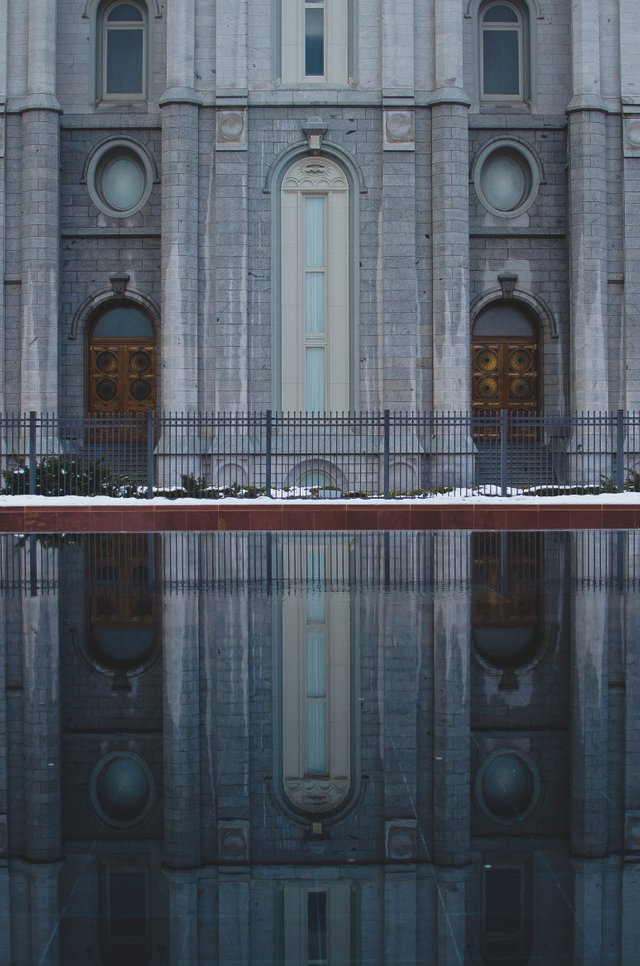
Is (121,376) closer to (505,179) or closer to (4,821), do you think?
(505,179)

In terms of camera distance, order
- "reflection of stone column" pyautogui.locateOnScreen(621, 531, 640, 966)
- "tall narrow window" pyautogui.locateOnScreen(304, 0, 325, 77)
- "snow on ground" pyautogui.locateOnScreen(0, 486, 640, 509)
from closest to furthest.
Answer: "reflection of stone column" pyautogui.locateOnScreen(621, 531, 640, 966) < "snow on ground" pyautogui.locateOnScreen(0, 486, 640, 509) < "tall narrow window" pyautogui.locateOnScreen(304, 0, 325, 77)

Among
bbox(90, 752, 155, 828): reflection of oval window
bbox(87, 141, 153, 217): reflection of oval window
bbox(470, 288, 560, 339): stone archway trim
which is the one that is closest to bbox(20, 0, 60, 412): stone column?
bbox(87, 141, 153, 217): reflection of oval window

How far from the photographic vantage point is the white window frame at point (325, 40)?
29.0m

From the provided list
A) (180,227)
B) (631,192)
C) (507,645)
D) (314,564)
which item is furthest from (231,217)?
(507,645)

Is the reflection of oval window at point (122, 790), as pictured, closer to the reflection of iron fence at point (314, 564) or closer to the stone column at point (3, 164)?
the reflection of iron fence at point (314, 564)

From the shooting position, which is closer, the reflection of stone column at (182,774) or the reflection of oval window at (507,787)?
the reflection of stone column at (182,774)

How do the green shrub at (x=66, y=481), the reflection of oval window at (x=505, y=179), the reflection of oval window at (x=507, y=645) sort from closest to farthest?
the reflection of oval window at (x=507, y=645) → the green shrub at (x=66, y=481) → the reflection of oval window at (x=505, y=179)

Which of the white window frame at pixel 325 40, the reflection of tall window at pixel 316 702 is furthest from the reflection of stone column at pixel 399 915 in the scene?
the white window frame at pixel 325 40

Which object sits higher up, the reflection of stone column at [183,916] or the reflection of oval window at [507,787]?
the reflection of oval window at [507,787]

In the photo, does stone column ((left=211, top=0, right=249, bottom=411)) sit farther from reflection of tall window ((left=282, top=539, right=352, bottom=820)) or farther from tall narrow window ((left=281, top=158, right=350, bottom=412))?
reflection of tall window ((left=282, top=539, right=352, bottom=820))

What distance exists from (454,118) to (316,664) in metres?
22.7

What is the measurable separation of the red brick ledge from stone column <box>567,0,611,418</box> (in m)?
7.74

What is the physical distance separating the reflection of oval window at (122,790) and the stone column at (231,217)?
23.1 metres

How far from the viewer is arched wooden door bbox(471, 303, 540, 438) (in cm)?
3045
